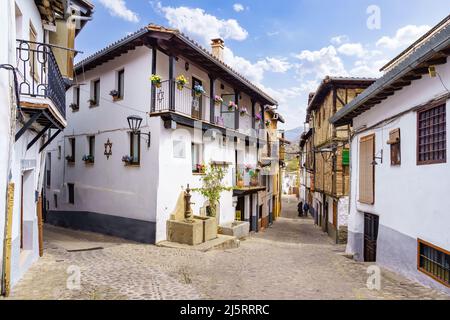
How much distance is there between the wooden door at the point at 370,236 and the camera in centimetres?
1046

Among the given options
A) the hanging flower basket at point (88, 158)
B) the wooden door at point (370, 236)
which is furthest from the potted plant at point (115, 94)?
the wooden door at point (370, 236)

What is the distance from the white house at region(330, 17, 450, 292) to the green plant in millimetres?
5881

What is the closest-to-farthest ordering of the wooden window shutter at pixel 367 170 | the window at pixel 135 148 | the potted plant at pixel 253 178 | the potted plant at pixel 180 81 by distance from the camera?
1. the wooden window shutter at pixel 367 170
2. the potted plant at pixel 180 81
3. the window at pixel 135 148
4. the potted plant at pixel 253 178

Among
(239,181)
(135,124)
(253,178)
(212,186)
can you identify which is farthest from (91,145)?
(253,178)

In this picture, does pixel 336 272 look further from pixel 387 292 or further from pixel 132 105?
pixel 132 105

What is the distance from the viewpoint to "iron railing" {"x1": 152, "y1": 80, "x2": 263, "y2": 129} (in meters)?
12.1

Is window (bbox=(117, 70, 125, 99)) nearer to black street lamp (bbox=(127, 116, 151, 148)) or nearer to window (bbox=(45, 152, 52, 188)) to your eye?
black street lamp (bbox=(127, 116, 151, 148))

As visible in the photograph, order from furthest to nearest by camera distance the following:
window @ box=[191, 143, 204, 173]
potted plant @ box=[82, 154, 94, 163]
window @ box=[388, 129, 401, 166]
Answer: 1. potted plant @ box=[82, 154, 94, 163]
2. window @ box=[191, 143, 204, 173]
3. window @ box=[388, 129, 401, 166]

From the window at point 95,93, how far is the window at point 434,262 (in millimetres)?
13249

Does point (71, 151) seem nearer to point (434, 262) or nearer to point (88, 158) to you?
point (88, 158)

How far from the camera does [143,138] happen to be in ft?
40.7

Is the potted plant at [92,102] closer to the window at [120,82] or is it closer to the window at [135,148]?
the window at [120,82]

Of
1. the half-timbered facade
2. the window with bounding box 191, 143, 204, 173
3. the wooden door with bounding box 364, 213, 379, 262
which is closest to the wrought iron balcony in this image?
the window with bounding box 191, 143, 204, 173

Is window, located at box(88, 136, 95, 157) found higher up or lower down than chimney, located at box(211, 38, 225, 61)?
lower down
